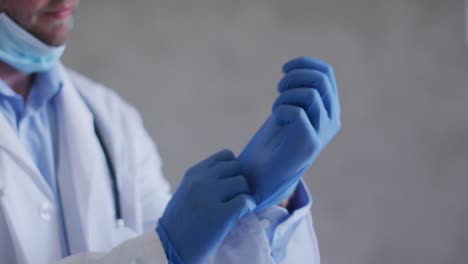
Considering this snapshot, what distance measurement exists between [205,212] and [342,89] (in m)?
0.83

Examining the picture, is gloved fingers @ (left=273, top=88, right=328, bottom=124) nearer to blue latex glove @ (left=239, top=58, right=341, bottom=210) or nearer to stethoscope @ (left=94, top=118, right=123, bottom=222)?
blue latex glove @ (left=239, top=58, right=341, bottom=210)

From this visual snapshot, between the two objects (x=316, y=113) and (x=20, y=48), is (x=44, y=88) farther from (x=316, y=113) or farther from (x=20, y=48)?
(x=316, y=113)

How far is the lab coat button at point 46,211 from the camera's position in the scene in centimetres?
75

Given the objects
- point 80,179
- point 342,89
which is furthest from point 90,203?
point 342,89

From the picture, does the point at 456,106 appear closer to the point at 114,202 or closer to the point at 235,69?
the point at 235,69

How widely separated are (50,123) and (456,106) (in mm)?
1034

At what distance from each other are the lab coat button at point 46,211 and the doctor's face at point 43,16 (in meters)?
0.26

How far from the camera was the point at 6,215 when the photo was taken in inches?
28.1

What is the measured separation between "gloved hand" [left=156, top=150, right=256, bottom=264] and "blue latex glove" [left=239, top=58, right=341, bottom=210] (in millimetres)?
25

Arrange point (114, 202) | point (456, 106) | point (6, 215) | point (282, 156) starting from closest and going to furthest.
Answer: point (282, 156) < point (6, 215) < point (114, 202) < point (456, 106)

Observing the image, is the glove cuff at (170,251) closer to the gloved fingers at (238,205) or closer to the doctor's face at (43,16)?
the gloved fingers at (238,205)

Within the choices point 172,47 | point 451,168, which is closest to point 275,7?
point 172,47

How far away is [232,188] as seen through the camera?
62 centimetres

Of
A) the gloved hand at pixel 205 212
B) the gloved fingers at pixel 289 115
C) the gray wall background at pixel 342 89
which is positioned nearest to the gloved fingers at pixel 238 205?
the gloved hand at pixel 205 212
